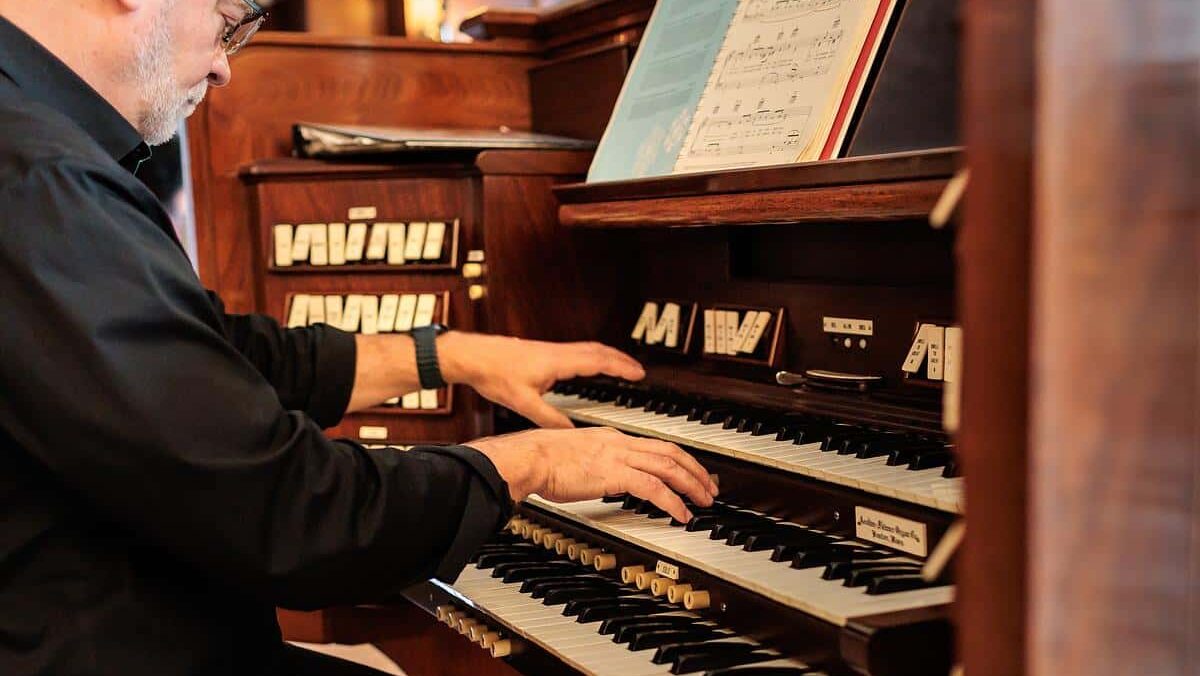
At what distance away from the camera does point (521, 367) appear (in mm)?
2150

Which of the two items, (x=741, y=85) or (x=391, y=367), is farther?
(x=391, y=367)

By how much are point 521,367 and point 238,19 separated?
0.76 metres

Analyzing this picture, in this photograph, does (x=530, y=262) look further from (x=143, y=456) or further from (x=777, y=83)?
(x=143, y=456)

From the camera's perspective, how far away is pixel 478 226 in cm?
258

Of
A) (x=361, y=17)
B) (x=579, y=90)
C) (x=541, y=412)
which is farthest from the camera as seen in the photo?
(x=361, y=17)

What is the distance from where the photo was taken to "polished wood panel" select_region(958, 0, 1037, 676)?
90cm

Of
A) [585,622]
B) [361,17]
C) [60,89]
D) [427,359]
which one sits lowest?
[585,622]

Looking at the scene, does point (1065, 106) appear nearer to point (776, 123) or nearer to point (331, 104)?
point (776, 123)

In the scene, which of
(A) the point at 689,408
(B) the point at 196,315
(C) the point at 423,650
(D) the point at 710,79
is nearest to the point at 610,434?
(A) the point at 689,408

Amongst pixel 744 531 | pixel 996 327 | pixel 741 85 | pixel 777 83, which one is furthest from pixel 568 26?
pixel 996 327

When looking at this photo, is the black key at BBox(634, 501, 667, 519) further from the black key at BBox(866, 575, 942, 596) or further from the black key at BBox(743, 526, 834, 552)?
the black key at BBox(866, 575, 942, 596)

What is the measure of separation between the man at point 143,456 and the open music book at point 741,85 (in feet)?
1.95

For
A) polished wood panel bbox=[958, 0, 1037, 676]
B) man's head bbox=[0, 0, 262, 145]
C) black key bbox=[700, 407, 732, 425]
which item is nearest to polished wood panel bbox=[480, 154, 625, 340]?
black key bbox=[700, 407, 732, 425]

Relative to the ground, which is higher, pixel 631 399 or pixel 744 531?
pixel 631 399
